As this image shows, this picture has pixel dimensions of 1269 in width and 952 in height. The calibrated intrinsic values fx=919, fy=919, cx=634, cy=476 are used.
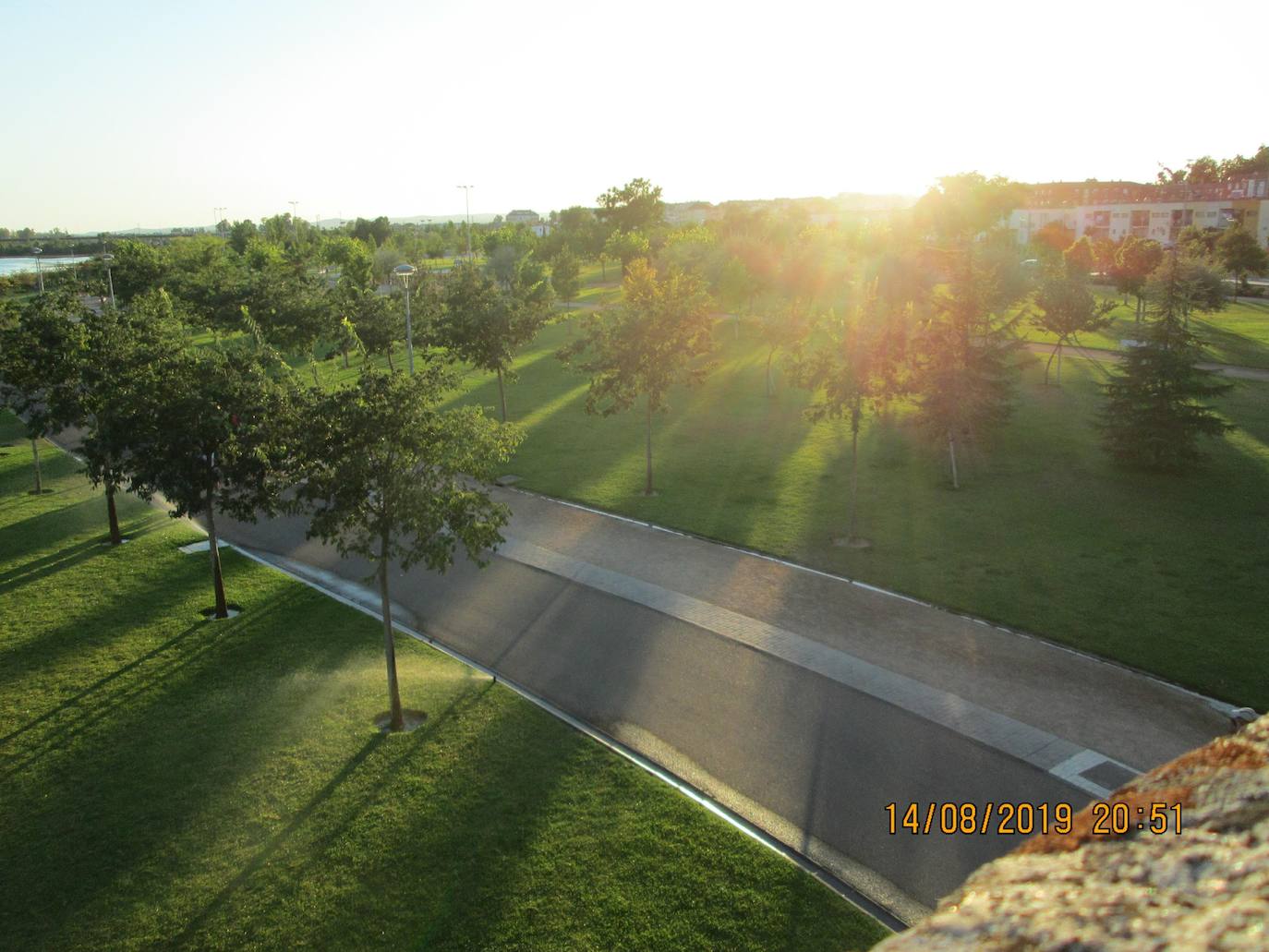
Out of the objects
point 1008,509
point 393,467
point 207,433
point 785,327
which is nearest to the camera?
point 393,467

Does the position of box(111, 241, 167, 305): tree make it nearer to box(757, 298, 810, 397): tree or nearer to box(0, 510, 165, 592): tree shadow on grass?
box(0, 510, 165, 592): tree shadow on grass

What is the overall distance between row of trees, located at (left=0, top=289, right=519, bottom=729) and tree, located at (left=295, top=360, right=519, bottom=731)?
2 centimetres

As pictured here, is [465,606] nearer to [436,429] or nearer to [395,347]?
[436,429]

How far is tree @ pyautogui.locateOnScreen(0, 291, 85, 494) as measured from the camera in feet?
59.8

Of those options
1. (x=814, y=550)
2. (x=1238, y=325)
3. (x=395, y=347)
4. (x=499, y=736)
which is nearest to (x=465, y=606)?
(x=499, y=736)

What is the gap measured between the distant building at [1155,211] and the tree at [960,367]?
5635 centimetres

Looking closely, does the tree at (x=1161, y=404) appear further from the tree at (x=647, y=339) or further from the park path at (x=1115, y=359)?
the tree at (x=647, y=339)

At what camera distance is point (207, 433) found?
13.7m

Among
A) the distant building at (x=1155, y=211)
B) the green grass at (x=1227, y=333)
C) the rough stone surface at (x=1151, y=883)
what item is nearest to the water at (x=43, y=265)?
the green grass at (x=1227, y=333)

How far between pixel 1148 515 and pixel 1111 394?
4.65 meters

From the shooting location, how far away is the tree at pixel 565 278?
192 ft

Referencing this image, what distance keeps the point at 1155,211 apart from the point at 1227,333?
2141 inches

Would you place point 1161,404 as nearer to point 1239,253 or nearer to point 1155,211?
point 1239,253

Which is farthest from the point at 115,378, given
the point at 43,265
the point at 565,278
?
the point at 43,265
